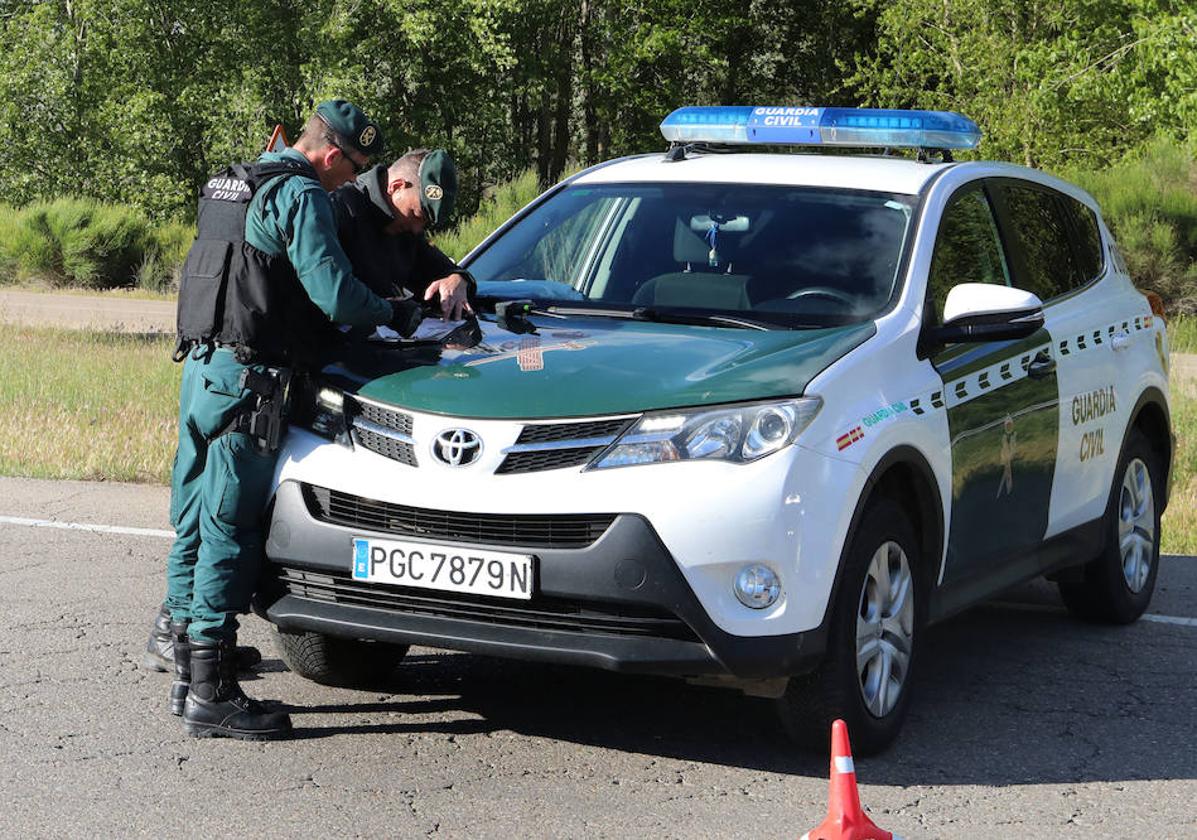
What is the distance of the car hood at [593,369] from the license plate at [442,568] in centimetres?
37

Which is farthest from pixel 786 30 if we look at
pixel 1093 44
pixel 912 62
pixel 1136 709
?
pixel 1136 709

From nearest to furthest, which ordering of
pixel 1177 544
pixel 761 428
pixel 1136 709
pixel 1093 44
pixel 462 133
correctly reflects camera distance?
pixel 761 428, pixel 1136 709, pixel 1177 544, pixel 1093 44, pixel 462 133

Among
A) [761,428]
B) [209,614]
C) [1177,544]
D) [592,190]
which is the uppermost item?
[592,190]

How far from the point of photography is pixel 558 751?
5012 mm

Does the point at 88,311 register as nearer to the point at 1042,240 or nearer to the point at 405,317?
the point at 1042,240

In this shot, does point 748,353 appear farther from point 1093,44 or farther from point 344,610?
point 1093,44

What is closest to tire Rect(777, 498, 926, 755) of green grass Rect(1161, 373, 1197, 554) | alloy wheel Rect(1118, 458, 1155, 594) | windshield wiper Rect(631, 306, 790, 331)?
windshield wiper Rect(631, 306, 790, 331)

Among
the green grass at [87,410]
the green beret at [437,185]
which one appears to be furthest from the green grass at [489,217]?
the green beret at [437,185]

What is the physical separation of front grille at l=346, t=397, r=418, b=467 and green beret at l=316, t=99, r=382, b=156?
809 mm

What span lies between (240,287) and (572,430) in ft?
3.52

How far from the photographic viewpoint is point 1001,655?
648cm

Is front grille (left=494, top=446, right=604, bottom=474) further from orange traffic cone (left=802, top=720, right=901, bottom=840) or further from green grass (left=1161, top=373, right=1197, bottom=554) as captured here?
green grass (left=1161, top=373, right=1197, bottom=554)

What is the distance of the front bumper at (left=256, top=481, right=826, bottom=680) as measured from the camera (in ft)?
14.7

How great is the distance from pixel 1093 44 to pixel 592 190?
2001 centimetres
